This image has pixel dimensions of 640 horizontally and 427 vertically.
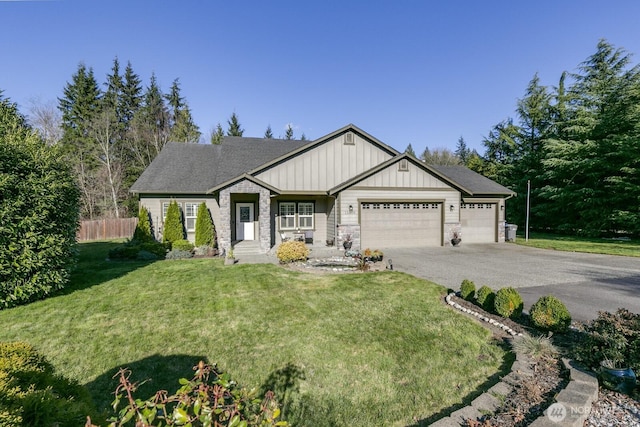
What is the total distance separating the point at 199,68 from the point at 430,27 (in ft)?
45.5

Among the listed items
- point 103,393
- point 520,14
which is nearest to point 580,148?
point 520,14

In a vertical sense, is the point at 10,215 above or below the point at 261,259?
above

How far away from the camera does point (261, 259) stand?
38.1ft

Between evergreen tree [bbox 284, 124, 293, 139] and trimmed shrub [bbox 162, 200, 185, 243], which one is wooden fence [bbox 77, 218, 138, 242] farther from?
evergreen tree [bbox 284, 124, 293, 139]

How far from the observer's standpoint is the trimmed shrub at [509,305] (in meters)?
5.57

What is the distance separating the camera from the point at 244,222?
51.3 ft

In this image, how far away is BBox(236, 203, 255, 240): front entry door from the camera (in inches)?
612

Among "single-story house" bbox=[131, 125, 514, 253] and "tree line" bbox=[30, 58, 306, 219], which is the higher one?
"tree line" bbox=[30, 58, 306, 219]

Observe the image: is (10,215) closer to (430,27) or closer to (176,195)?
(176,195)

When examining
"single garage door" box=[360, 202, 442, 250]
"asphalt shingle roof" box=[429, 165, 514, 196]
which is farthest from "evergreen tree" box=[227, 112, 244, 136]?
"single garage door" box=[360, 202, 442, 250]

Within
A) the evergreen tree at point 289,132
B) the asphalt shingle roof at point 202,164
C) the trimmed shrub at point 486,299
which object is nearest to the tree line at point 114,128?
the evergreen tree at point 289,132

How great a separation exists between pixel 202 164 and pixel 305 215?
7069mm

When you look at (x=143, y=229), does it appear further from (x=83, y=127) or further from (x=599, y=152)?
(x=599, y=152)

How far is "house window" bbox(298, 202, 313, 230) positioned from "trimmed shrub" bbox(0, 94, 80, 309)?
399 inches
